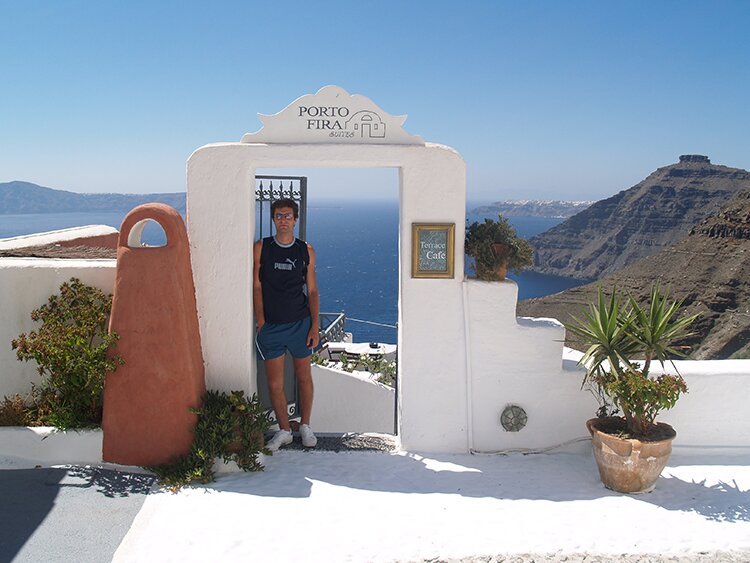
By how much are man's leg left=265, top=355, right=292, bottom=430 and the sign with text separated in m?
2.14

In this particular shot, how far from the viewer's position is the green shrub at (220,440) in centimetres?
579

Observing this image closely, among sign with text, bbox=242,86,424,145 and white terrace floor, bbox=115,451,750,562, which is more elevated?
sign with text, bbox=242,86,424,145

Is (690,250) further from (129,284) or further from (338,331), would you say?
(129,284)

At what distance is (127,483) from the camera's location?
5707 mm

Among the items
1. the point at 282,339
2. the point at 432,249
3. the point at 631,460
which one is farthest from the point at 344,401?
the point at 631,460

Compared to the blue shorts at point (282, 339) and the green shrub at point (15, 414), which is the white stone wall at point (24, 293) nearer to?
the green shrub at point (15, 414)

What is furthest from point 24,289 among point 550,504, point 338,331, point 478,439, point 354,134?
point 338,331

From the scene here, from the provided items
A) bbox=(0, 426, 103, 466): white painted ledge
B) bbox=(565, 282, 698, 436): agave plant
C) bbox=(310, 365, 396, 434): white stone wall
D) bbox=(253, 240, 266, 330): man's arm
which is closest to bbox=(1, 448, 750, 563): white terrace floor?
bbox=(565, 282, 698, 436): agave plant

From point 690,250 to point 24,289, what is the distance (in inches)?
2230

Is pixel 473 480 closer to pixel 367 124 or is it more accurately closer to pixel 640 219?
pixel 367 124

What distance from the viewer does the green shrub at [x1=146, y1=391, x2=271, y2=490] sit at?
579 centimetres

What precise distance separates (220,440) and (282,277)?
160 centimetres

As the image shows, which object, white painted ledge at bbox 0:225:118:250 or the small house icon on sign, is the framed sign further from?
white painted ledge at bbox 0:225:118:250

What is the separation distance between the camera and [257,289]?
6.48 meters
